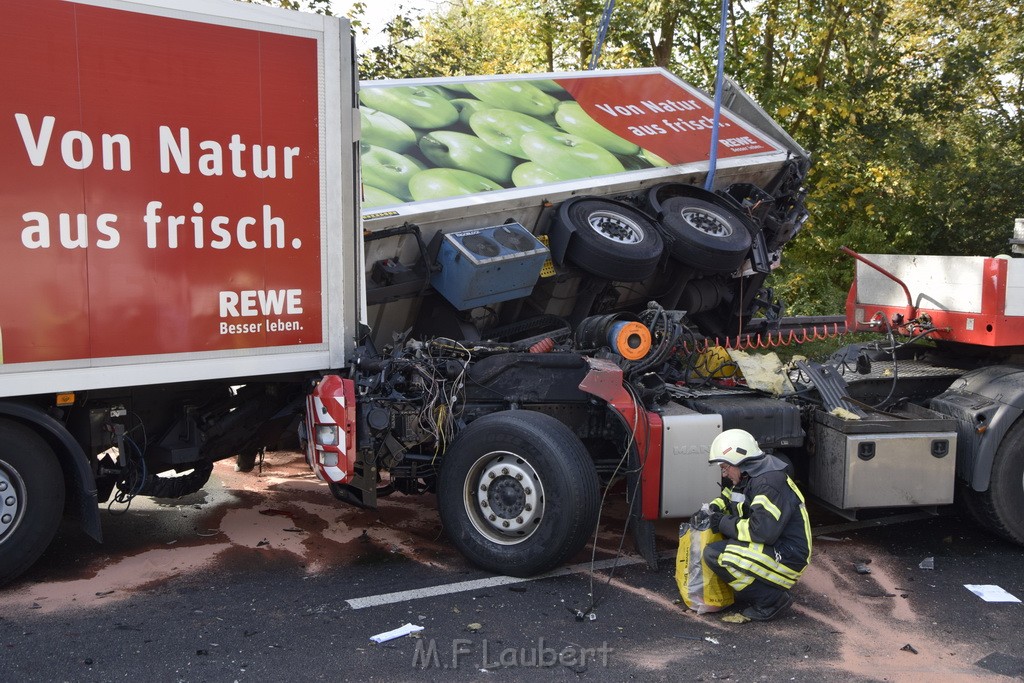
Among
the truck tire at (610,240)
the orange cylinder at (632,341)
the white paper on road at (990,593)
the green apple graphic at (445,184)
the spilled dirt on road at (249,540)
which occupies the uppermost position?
the green apple graphic at (445,184)

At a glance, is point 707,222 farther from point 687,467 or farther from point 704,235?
point 687,467

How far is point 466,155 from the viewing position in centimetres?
734

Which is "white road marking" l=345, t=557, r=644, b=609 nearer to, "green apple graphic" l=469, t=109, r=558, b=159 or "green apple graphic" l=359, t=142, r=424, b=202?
"green apple graphic" l=359, t=142, r=424, b=202

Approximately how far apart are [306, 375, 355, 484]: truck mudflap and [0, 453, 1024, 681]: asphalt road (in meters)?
0.56

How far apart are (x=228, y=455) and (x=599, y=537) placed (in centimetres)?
232

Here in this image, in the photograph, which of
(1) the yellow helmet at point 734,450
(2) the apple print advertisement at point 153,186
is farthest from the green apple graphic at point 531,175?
(1) the yellow helmet at point 734,450

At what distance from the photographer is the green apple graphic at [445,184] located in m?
6.77

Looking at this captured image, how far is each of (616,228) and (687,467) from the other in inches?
88.4

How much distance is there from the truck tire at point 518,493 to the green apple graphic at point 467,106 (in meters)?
3.15

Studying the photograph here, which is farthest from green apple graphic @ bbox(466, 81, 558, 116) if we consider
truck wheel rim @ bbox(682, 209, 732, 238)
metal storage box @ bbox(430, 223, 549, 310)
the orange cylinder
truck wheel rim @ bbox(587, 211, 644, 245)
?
the orange cylinder

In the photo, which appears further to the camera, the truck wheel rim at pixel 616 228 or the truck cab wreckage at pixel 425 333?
the truck wheel rim at pixel 616 228

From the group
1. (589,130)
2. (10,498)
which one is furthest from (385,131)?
(10,498)

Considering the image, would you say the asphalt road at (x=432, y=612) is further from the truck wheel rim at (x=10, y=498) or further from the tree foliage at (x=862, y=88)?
the tree foliage at (x=862, y=88)

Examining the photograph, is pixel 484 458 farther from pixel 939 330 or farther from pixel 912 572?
pixel 939 330
